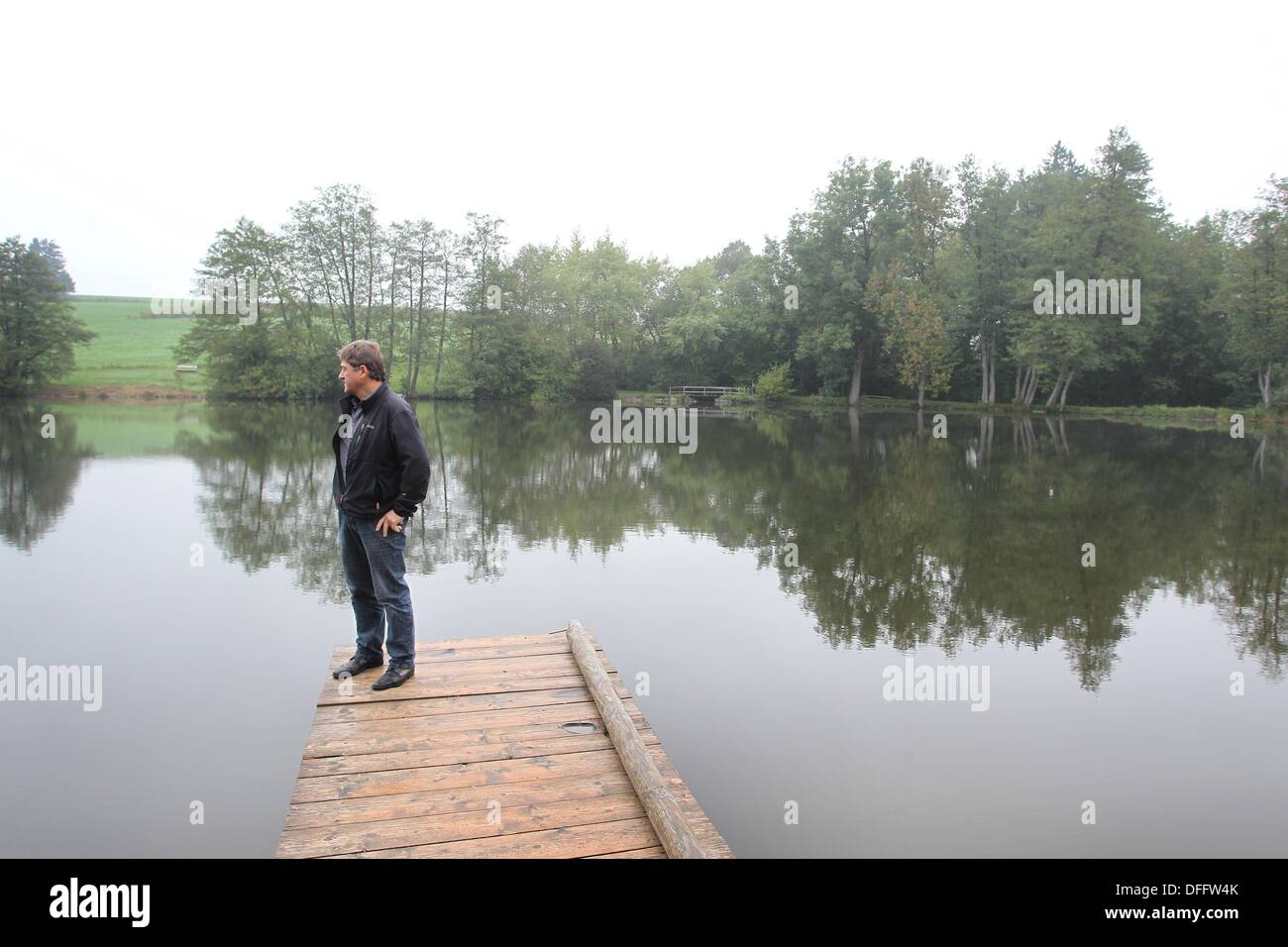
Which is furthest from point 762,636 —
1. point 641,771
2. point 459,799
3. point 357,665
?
point 459,799

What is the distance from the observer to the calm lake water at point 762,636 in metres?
4.36

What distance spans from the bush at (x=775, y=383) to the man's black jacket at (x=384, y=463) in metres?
48.4

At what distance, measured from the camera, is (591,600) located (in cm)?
827

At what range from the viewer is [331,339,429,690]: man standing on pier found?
4711 mm

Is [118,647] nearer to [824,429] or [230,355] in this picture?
[824,429]

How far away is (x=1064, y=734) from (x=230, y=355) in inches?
1928

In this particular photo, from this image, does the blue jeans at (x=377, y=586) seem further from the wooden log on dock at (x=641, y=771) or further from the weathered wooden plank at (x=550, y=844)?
the weathered wooden plank at (x=550, y=844)

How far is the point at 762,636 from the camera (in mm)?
7191

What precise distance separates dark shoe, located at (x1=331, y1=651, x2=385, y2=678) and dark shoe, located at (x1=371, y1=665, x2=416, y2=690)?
246 millimetres

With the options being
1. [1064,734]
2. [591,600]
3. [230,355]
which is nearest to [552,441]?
[591,600]

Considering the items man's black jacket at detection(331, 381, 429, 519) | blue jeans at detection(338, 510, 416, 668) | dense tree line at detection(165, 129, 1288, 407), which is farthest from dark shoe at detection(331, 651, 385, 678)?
dense tree line at detection(165, 129, 1288, 407)

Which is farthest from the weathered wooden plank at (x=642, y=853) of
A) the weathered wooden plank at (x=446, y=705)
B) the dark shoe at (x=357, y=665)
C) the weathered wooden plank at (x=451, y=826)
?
the dark shoe at (x=357, y=665)

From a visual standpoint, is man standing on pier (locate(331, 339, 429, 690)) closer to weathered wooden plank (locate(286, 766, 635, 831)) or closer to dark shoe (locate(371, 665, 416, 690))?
dark shoe (locate(371, 665, 416, 690))

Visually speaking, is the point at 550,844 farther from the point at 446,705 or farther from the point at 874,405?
the point at 874,405
